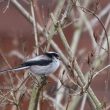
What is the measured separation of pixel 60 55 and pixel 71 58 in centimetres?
40

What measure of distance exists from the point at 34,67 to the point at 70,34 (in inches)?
156

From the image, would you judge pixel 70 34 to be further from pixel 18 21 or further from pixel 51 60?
pixel 51 60

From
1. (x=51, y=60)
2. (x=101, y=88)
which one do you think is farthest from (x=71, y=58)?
(x=101, y=88)

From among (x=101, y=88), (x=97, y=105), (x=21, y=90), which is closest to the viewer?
(x=97, y=105)

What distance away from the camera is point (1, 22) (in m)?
7.42

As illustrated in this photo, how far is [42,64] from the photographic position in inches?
131

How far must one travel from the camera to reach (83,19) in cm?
404

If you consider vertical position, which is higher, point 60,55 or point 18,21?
point 60,55

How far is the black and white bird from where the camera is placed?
3182mm

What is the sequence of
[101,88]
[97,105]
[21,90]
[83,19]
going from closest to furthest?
[97,105]
[21,90]
[83,19]
[101,88]

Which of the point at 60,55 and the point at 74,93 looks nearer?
the point at 74,93

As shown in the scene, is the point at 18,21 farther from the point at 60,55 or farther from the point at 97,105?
the point at 97,105

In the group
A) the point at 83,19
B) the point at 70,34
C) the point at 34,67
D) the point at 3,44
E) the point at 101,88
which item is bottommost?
the point at 101,88

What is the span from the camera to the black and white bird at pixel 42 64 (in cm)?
318
